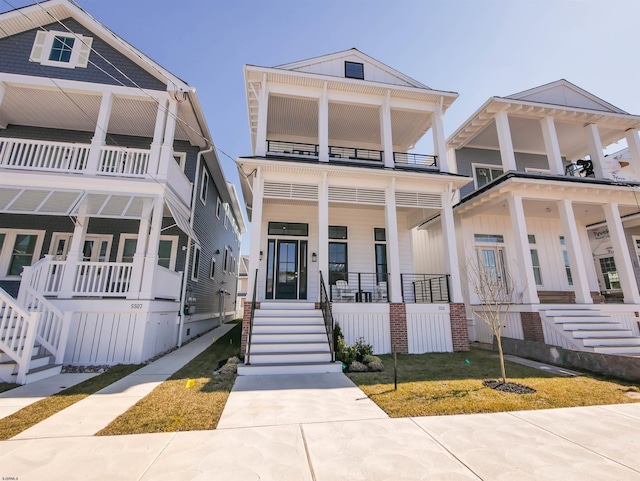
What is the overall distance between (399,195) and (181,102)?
25.3 ft

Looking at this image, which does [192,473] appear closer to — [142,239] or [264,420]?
[264,420]

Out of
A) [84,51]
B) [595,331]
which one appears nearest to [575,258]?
[595,331]

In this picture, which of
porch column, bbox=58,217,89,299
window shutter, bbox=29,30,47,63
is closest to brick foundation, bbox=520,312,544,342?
porch column, bbox=58,217,89,299

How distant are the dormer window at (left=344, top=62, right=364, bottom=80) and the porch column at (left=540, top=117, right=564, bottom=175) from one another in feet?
23.4

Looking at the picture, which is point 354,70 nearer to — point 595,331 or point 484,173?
point 484,173

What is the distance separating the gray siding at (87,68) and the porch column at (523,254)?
1229 cm

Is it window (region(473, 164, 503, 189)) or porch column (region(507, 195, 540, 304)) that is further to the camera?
window (region(473, 164, 503, 189))

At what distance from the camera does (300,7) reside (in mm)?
9484

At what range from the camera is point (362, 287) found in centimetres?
1091

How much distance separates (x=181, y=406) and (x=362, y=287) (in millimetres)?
7588

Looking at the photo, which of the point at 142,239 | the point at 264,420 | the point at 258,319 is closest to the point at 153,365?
the point at 258,319

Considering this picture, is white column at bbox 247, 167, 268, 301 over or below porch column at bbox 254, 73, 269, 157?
below

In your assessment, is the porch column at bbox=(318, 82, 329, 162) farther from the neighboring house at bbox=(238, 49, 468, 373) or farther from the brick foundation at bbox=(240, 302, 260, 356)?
the brick foundation at bbox=(240, 302, 260, 356)

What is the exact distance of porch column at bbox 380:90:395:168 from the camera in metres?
A: 9.94
